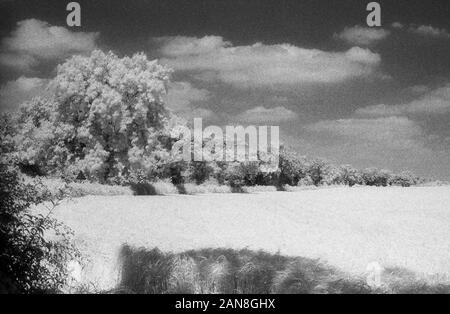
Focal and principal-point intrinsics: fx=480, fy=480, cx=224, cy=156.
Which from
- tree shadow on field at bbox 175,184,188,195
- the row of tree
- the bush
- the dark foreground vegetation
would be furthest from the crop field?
tree shadow on field at bbox 175,184,188,195

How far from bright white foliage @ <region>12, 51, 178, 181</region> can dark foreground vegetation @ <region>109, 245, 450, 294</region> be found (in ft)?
73.0

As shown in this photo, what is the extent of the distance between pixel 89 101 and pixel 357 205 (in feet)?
76.8

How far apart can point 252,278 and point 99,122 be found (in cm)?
2534

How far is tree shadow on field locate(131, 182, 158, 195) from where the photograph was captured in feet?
121

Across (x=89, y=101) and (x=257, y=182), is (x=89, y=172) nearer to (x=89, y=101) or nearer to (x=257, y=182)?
(x=89, y=101)

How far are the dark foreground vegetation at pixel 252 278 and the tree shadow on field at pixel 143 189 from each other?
91.2 ft

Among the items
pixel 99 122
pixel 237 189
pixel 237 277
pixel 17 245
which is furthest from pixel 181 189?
pixel 17 245

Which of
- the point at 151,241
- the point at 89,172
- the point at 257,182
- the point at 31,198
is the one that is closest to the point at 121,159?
the point at 89,172

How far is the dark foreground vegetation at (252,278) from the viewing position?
23.5ft

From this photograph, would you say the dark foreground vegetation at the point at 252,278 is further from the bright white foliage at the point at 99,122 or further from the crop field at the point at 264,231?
the bright white foliage at the point at 99,122

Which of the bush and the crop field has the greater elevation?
the bush

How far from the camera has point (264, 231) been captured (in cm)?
2291

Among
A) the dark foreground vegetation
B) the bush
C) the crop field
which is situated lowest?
the crop field

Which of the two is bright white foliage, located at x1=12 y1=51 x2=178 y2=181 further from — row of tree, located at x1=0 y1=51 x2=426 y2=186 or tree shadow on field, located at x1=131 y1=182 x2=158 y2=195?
tree shadow on field, located at x1=131 y1=182 x2=158 y2=195
